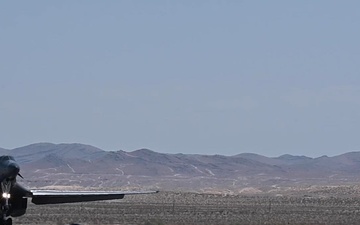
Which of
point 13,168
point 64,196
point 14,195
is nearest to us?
point 13,168

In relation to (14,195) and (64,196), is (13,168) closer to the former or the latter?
(14,195)

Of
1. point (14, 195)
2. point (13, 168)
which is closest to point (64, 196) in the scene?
point (14, 195)

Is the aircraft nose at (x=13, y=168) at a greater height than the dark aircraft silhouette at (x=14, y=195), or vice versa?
the aircraft nose at (x=13, y=168)

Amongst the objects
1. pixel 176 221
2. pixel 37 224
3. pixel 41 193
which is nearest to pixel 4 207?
pixel 41 193

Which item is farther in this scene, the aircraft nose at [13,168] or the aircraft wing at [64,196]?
the aircraft wing at [64,196]

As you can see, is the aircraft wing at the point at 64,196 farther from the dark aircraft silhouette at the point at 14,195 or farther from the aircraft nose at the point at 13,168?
the aircraft nose at the point at 13,168

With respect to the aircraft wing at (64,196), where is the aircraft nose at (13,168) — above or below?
above

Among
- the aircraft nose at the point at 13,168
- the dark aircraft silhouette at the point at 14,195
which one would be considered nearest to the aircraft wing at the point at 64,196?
the dark aircraft silhouette at the point at 14,195

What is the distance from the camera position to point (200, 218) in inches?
2645

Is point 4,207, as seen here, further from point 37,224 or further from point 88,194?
point 37,224

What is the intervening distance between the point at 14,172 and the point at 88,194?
26.1ft

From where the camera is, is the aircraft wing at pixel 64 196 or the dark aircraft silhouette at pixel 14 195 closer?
the dark aircraft silhouette at pixel 14 195

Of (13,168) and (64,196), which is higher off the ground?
(13,168)

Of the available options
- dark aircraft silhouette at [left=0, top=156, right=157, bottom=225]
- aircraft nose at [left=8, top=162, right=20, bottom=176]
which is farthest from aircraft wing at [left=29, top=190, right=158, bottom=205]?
aircraft nose at [left=8, top=162, right=20, bottom=176]
